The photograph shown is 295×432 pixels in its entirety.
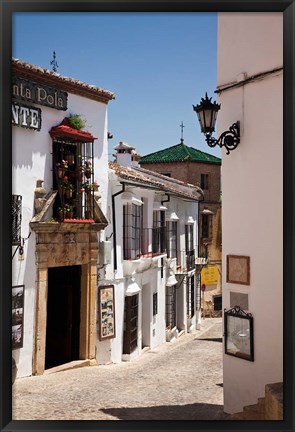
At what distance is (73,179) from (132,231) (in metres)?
2.89

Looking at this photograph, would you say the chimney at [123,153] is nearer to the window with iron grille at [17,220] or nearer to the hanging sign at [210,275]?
the window with iron grille at [17,220]

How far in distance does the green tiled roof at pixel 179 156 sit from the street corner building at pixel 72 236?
11.0 metres

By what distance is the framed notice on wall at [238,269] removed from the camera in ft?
17.9

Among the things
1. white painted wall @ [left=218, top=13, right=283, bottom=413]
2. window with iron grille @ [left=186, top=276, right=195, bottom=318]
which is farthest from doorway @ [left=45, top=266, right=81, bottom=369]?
window with iron grille @ [left=186, top=276, right=195, bottom=318]

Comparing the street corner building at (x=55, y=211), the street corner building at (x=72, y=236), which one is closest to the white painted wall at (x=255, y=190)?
the street corner building at (x=55, y=211)

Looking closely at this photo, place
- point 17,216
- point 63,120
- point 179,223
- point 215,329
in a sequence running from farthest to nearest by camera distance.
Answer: point 215,329 → point 179,223 → point 63,120 → point 17,216

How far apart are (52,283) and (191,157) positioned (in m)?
14.8

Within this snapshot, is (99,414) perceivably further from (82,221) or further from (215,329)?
(215,329)

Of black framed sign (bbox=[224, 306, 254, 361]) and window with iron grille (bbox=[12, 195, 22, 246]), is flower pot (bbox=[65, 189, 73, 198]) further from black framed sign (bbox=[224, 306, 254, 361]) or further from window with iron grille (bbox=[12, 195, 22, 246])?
black framed sign (bbox=[224, 306, 254, 361])

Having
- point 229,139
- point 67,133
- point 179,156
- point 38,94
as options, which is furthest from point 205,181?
point 229,139

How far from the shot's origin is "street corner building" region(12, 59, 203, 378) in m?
7.74

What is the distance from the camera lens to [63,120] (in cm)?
848

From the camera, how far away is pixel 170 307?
1467cm
